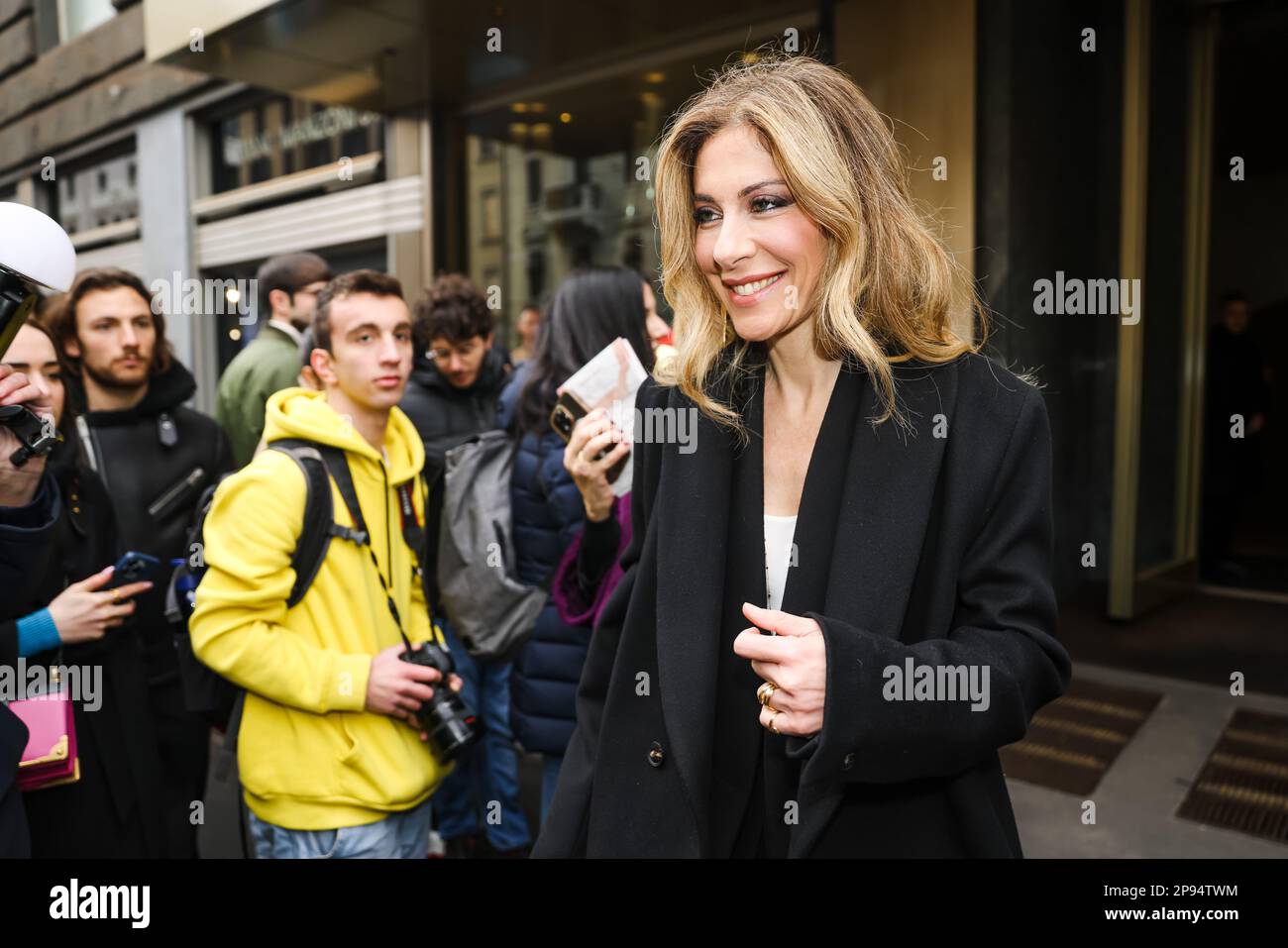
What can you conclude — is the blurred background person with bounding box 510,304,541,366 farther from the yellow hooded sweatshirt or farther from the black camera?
the black camera

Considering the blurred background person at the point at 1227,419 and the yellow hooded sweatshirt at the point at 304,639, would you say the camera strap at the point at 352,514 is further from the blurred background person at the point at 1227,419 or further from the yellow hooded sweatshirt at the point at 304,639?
the blurred background person at the point at 1227,419

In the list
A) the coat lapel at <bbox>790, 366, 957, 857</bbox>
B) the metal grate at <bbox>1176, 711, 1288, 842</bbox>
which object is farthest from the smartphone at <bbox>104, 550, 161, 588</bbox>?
the metal grate at <bbox>1176, 711, 1288, 842</bbox>

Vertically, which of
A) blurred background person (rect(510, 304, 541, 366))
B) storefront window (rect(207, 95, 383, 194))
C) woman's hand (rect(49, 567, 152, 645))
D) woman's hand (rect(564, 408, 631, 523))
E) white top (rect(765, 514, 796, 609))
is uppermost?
storefront window (rect(207, 95, 383, 194))

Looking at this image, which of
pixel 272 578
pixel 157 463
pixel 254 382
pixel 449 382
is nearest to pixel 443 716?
pixel 272 578

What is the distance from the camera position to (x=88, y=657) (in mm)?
2672

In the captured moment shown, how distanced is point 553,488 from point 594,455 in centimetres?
64

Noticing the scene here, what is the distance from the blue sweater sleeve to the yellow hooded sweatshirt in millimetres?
452

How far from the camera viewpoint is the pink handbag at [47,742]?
2.36m

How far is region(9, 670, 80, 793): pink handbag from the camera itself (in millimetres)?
2355

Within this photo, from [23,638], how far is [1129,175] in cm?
649

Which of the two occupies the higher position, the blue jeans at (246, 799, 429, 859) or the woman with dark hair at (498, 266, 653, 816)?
the woman with dark hair at (498, 266, 653, 816)

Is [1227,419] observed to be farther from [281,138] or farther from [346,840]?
[281,138]
